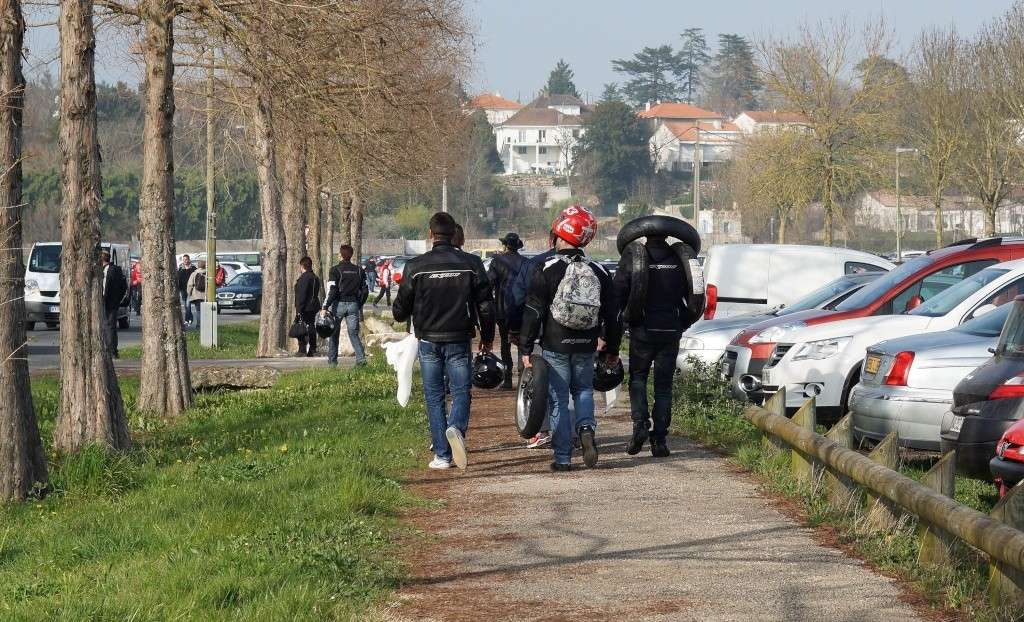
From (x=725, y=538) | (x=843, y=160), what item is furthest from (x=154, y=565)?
(x=843, y=160)

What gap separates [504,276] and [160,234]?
3.92 meters

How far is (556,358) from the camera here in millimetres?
11031

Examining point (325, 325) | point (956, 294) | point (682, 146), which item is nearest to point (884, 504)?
point (956, 294)

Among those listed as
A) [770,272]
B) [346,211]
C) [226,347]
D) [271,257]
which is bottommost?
[226,347]

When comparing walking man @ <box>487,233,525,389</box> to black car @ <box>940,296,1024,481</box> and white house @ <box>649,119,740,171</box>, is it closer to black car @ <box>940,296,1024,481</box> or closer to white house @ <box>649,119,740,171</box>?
black car @ <box>940,296,1024,481</box>

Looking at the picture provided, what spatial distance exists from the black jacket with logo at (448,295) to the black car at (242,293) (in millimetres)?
39188

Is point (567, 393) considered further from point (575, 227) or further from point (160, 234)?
point (160, 234)

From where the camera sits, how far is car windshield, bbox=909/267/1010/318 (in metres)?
13.6

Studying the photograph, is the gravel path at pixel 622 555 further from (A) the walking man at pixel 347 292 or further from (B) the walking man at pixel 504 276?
(A) the walking man at pixel 347 292

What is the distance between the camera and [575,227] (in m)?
11.0

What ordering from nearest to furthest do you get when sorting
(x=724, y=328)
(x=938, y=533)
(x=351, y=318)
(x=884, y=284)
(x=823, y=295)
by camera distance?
(x=938, y=533) < (x=884, y=284) < (x=823, y=295) < (x=724, y=328) < (x=351, y=318)

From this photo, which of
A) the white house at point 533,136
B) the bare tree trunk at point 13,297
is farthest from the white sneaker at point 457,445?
the white house at point 533,136

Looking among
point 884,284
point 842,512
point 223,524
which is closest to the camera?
point 223,524

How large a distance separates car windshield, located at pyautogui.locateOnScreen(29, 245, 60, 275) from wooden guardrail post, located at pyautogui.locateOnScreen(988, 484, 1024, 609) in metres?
32.7
